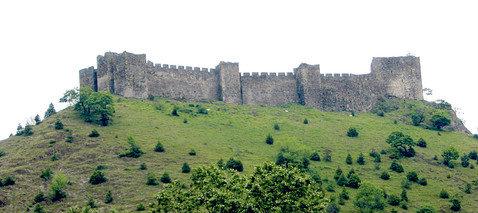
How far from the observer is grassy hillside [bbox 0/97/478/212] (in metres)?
93.8

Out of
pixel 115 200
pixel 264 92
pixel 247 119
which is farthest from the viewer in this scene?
pixel 264 92

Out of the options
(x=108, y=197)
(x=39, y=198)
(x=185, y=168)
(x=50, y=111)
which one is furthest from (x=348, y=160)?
(x=50, y=111)

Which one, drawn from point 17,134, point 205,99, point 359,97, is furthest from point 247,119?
point 17,134

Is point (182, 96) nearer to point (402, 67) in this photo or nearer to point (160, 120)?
point (160, 120)

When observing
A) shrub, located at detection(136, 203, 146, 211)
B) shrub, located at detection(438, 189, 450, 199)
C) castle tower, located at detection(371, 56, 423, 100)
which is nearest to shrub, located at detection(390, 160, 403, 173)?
shrub, located at detection(438, 189, 450, 199)

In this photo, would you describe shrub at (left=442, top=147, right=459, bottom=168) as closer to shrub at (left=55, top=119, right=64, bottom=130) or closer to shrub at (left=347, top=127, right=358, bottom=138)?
shrub at (left=347, top=127, right=358, bottom=138)

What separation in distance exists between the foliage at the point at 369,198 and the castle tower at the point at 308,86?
3815 cm

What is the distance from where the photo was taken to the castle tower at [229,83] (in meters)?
130

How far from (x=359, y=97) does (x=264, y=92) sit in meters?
14.6

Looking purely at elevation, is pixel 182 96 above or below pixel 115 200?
above

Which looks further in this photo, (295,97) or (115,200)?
(295,97)

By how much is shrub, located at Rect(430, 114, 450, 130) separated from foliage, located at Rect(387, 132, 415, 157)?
1616 cm

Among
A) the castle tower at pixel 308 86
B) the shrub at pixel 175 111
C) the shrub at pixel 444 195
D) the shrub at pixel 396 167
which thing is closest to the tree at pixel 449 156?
the shrub at pixel 396 167

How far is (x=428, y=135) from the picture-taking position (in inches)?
5022
